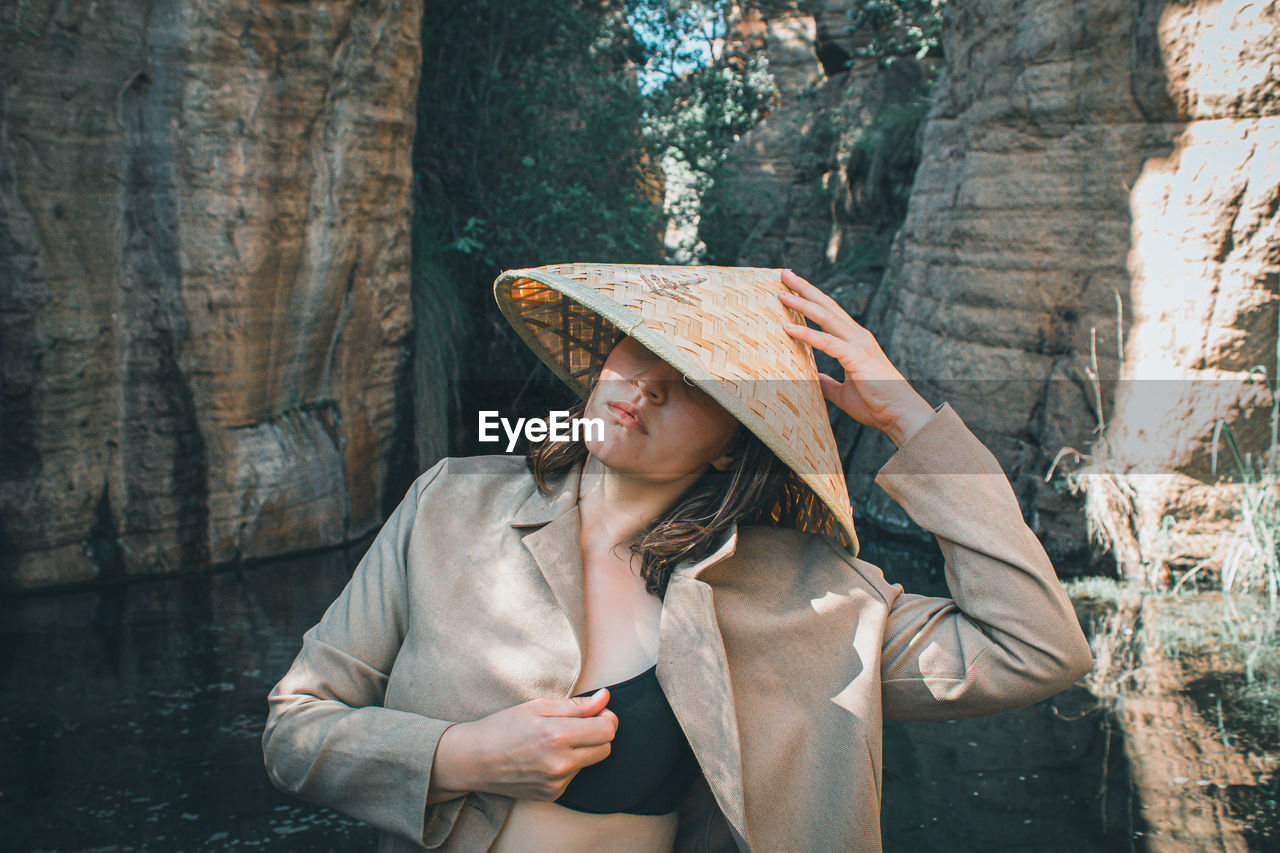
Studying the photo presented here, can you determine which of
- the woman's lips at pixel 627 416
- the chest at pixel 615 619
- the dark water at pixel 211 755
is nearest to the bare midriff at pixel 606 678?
the chest at pixel 615 619

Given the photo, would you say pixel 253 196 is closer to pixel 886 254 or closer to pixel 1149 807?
pixel 1149 807

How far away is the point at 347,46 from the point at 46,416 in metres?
2.35

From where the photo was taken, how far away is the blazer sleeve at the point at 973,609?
4.73 feet

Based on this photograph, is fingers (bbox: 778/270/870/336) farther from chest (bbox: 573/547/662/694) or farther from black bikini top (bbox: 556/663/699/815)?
black bikini top (bbox: 556/663/699/815)

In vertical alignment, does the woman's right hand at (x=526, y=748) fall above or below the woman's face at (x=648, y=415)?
below

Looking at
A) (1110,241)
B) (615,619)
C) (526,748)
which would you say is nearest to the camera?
(526,748)

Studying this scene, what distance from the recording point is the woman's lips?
150 cm

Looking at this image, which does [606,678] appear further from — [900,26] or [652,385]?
[900,26]

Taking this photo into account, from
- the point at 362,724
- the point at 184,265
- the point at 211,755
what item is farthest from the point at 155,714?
the point at 362,724

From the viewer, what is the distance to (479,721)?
4.48 ft

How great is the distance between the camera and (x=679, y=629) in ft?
4.81

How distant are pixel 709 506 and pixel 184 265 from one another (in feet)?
13.1

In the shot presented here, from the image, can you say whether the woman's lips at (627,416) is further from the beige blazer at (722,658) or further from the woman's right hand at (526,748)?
the woman's right hand at (526,748)

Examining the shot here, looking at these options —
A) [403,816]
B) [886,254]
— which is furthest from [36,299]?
[886,254]
